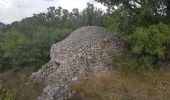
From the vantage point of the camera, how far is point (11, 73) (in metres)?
37.2

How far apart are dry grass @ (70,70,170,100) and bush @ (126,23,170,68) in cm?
114

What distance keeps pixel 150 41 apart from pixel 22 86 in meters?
9.98

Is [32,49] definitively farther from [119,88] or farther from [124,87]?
[124,87]

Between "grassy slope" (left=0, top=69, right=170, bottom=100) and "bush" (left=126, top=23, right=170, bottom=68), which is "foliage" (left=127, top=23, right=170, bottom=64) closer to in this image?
"bush" (left=126, top=23, right=170, bottom=68)

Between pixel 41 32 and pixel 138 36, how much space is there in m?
16.0

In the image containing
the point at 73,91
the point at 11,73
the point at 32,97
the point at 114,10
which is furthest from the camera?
the point at 11,73

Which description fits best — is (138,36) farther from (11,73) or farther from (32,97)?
(11,73)

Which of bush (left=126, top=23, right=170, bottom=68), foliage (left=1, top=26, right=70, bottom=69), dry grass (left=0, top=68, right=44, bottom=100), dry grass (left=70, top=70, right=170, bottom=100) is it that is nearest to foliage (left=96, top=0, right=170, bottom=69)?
bush (left=126, top=23, right=170, bottom=68)

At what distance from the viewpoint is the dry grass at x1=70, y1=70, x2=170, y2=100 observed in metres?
23.1

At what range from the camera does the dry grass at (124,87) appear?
2306 cm

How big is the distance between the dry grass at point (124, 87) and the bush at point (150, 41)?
114 cm

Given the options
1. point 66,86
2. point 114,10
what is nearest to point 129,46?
point 114,10

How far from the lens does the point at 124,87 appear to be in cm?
2430

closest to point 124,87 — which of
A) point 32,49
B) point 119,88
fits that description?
point 119,88
